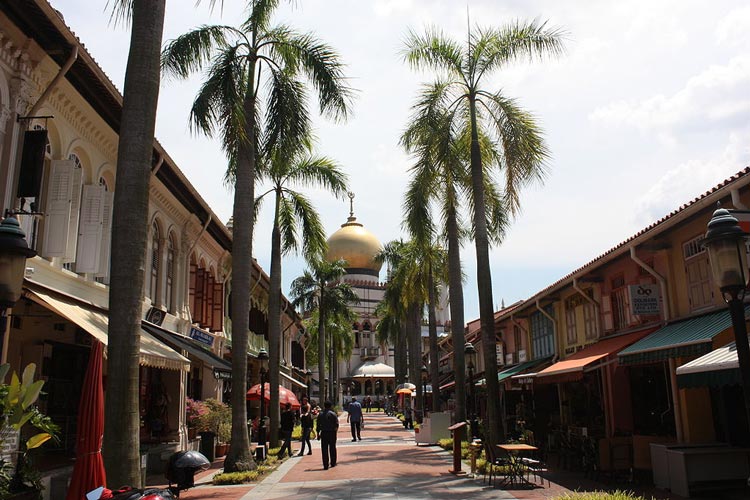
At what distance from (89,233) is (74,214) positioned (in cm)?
56

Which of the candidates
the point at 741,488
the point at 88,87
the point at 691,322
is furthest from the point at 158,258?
the point at 741,488

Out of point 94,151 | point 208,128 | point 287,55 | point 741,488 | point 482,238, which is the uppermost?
point 287,55

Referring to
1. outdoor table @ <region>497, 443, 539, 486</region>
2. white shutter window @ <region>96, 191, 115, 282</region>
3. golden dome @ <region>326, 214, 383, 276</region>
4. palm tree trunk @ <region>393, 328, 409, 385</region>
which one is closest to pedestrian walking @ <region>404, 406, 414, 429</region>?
palm tree trunk @ <region>393, 328, 409, 385</region>

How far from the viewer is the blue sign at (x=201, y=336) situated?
2153 cm

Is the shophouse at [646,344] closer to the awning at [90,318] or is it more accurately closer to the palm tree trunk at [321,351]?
the awning at [90,318]

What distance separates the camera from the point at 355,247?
73938 mm

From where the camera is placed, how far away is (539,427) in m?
24.6

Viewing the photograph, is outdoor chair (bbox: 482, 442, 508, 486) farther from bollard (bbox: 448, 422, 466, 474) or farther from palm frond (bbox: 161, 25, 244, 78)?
palm frond (bbox: 161, 25, 244, 78)

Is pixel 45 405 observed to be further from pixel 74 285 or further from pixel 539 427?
pixel 539 427

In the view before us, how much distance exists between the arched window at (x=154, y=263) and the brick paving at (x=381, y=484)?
508 cm

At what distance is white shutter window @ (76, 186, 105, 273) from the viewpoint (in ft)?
43.2

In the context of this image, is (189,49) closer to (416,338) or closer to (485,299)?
(485,299)

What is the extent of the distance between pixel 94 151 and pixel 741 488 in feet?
46.4

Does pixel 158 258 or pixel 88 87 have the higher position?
pixel 88 87
